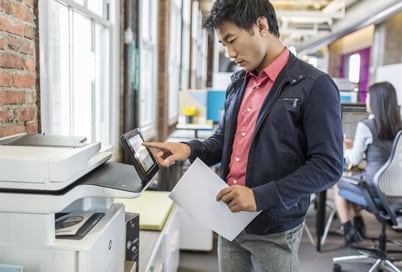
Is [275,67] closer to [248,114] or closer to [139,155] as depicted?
[248,114]

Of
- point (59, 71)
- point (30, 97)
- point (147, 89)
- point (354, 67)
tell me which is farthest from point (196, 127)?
point (354, 67)

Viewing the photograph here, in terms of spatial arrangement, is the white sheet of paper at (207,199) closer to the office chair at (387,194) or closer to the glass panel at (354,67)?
the office chair at (387,194)

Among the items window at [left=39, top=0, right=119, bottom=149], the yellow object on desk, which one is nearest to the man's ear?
window at [left=39, top=0, right=119, bottom=149]

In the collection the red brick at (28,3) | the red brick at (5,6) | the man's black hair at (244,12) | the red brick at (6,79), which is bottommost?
the red brick at (6,79)

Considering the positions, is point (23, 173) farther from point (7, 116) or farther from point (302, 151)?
point (302, 151)

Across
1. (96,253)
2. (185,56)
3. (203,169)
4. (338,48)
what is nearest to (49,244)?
(96,253)

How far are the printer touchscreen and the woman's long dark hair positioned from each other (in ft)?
6.90

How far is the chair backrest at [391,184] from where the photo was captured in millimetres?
2666

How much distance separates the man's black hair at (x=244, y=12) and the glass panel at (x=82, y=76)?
131cm

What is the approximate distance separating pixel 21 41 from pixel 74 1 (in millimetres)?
704

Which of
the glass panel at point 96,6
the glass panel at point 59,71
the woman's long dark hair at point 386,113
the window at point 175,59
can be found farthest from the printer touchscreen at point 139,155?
the window at point 175,59

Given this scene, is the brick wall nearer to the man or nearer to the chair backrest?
Answer: the man

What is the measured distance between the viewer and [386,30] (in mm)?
8180

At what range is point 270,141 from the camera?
120 centimetres
